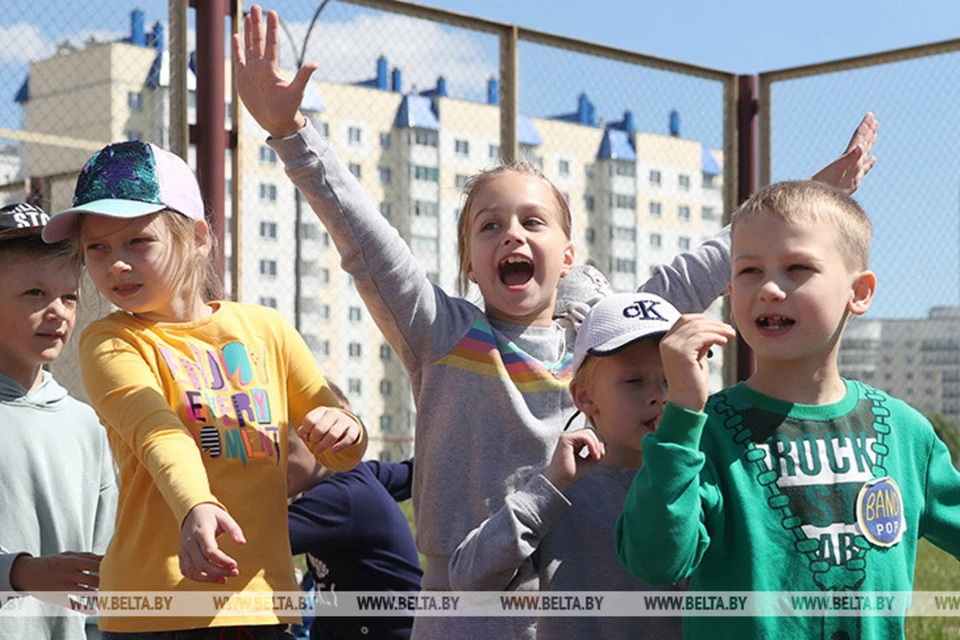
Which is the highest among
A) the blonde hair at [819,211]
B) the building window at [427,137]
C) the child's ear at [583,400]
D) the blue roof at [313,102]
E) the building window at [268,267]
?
the building window at [427,137]

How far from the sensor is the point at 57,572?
2484 mm

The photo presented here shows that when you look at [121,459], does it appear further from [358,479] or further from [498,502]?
[358,479]

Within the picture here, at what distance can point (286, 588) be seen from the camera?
236cm

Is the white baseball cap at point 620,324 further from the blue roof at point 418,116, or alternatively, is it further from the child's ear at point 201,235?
the blue roof at point 418,116

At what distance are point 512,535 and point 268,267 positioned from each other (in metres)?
4.79

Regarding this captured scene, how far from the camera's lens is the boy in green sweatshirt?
1.91 m

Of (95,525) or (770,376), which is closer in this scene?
(770,376)

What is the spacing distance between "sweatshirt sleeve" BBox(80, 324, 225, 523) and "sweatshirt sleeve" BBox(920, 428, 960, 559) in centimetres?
121

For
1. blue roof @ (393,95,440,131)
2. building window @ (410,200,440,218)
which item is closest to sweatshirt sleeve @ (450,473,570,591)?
blue roof @ (393,95,440,131)

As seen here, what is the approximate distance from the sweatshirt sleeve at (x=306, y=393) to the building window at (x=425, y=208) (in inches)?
141

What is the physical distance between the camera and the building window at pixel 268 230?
22.3 feet

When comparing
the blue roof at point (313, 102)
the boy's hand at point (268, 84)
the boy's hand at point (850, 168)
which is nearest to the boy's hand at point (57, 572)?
the boy's hand at point (268, 84)

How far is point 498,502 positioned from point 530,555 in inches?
10.2

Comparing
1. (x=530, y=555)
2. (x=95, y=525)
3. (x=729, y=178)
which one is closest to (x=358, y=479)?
(x=95, y=525)
